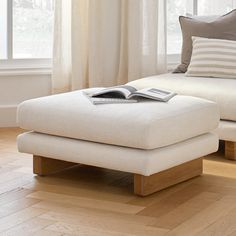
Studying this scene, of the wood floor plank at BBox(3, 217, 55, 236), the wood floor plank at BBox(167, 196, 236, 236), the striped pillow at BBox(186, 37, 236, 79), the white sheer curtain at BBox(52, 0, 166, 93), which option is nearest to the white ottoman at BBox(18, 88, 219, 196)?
the wood floor plank at BBox(167, 196, 236, 236)

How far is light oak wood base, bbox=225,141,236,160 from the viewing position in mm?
4172

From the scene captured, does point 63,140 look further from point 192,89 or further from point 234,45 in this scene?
point 234,45

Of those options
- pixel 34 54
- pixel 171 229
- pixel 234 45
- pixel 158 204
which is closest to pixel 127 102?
pixel 158 204

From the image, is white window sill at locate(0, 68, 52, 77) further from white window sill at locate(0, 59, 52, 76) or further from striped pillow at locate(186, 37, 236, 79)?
striped pillow at locate(186, 37, 236, 79)

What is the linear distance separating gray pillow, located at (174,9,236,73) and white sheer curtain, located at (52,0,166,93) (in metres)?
0.38

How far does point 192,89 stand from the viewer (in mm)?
4371

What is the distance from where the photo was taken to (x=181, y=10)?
5.77 m

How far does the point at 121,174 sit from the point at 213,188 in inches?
21.5

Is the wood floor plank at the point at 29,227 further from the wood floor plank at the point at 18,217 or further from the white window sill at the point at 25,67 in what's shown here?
the white window sill at the point at 25,67

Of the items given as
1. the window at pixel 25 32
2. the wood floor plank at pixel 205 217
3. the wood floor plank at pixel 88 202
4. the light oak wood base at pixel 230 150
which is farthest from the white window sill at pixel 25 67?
the wood floor plank at pixel 205 217

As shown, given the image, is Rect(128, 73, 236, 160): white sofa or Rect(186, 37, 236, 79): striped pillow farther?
Rect(186, 37, 236, 79): striped pillow

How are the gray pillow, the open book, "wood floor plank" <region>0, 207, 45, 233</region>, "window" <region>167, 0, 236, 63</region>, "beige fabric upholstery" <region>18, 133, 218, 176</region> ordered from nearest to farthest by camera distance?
"wood floor plank" <region>0, 207, 45, 233</region>
"beige fabric upholstery" <region>18, 133, 218, 176</region>
the open book
the gray pillow
"window" <region>167, 0, 236, 63</region>

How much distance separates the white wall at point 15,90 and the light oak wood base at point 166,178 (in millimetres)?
1937

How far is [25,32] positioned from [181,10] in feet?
4.43
